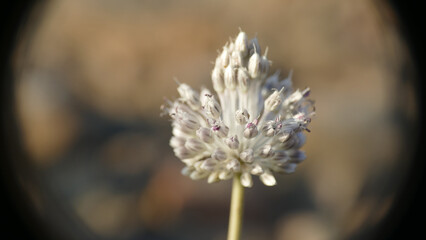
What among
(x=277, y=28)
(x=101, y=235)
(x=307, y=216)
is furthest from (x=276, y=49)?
(x=101, y=235)

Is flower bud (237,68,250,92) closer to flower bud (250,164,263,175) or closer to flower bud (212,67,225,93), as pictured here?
flower bud (212,67,225,93)

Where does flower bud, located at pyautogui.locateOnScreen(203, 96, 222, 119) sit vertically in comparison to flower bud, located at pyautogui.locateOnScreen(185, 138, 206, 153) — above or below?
above

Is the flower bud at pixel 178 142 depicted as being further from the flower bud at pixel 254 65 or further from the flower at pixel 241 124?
the flower bud at pixel 254 65

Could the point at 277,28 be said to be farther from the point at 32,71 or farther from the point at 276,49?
the point at 32,71

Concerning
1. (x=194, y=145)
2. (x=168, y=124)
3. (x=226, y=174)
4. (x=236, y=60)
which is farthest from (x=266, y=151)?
(x=168, y=124)

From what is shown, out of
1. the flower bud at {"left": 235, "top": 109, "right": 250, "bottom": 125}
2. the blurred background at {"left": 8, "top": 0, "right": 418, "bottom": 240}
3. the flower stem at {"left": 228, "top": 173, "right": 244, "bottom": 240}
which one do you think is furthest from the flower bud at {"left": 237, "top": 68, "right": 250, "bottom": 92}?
the blurred background at {"left": 8, "top": 0, "right": 418, "bottom": 240}

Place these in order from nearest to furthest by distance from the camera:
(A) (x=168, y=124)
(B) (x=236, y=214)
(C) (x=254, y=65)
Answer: (B) (x=236, y=214)
(C) (x=254, y=65)
(A) (x=168, y=124)

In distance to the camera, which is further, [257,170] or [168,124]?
[168,124]

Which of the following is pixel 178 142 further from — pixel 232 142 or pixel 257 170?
pixel 257 170
